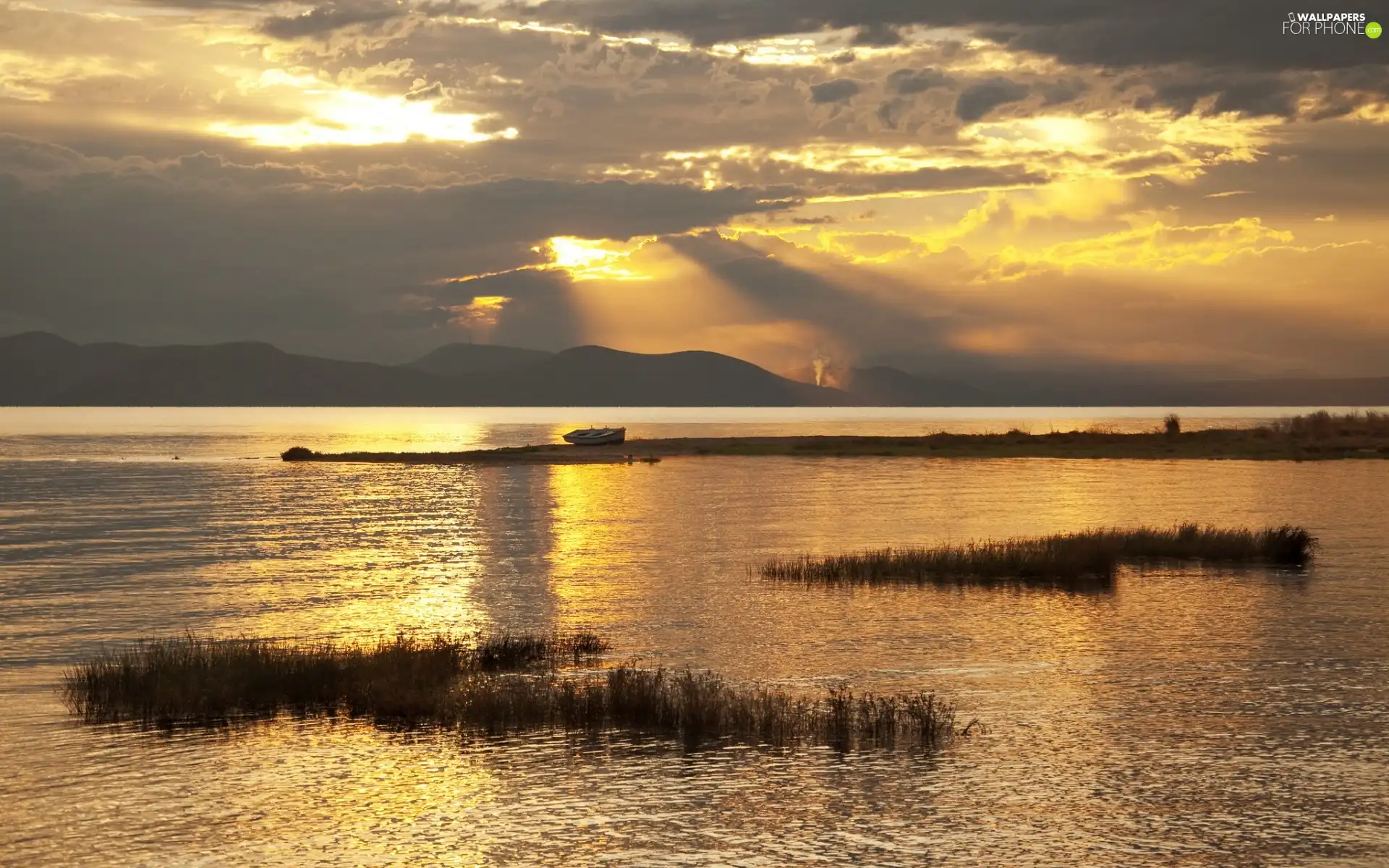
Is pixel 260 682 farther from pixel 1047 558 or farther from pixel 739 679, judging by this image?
pixel 1047 558

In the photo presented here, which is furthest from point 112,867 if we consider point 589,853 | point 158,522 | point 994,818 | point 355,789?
point 158,522

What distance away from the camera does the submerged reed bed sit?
45938 mm

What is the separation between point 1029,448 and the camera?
142000 millimetres

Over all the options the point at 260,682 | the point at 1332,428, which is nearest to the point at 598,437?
the point at 1332,428

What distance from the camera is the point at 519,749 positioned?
76.2 ft

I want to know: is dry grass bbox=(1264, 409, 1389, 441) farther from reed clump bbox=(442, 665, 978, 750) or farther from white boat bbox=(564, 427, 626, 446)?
reed clump bbox=(442, 665, 978, 750)

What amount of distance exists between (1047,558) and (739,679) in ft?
70.8

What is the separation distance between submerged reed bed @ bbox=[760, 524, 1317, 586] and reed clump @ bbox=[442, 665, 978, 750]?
19.7 m

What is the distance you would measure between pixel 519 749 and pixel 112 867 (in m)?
7.43

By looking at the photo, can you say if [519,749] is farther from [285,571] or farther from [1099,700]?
[285,571]

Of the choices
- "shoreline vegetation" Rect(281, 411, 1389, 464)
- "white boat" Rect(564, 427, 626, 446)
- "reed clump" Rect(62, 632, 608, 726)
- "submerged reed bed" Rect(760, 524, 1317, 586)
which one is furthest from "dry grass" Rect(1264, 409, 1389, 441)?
"reed clump" Rect(62, 632, 608, 726)

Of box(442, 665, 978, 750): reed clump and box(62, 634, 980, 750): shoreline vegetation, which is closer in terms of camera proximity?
box(442, 665, 978, 750): reed clump

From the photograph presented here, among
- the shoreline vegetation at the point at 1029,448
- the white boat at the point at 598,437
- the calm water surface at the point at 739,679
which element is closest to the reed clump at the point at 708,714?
the calm water surface at the point at 739,679

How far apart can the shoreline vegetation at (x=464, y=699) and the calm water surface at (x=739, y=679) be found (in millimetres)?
898
